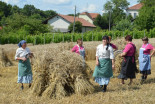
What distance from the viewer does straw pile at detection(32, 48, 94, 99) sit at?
653 centimetres

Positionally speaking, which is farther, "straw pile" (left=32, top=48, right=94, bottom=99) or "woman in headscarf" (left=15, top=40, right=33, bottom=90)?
"woman in headscarf" (left=15, top=40, right=33, bottom=90)

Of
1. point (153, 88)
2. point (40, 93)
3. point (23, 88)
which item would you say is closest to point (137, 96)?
point (153, 88)

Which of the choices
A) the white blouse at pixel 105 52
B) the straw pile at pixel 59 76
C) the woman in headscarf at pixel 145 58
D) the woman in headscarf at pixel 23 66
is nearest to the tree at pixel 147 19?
the woman in headscarf at pixel 145 58

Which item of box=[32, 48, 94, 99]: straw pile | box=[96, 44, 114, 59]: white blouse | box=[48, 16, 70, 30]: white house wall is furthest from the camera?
box=[48, 16, 70, 30]: white house wall

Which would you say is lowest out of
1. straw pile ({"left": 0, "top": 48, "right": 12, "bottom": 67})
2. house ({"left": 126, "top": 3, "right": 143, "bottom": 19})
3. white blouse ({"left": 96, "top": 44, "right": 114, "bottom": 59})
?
straw pile ({"left": 0, "top": 48, "right": 12, "bottom": 67})

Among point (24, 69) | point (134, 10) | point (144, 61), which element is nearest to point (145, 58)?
point (144, 61)

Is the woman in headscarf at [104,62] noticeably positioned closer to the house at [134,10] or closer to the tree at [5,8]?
the house at [134,10]

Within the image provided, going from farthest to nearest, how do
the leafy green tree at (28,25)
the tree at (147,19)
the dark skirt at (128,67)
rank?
the tree at (147,19), the leafy green tree at (28,25), the dark skirt at (128,67)

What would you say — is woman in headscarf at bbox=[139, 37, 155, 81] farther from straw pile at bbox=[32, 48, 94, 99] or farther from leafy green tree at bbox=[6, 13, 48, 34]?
leafy green tree at bbox=[6, 13, 48, 34]

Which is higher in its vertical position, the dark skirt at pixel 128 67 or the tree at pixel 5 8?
the tree at pixel 5 8

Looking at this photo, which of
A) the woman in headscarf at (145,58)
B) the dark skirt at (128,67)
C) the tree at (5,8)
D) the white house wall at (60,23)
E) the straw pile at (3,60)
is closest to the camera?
the dark skirt at (128,67)

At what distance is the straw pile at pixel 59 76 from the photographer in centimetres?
653

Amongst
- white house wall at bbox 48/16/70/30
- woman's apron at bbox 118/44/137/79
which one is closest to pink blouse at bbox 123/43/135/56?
woman's apron at bbox 118/44/137/79

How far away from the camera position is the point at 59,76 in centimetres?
649
